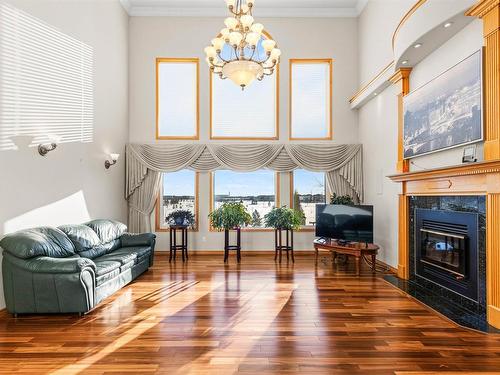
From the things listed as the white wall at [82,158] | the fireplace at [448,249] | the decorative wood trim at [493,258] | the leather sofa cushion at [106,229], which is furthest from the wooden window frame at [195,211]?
the decorative wood trim at [493,258]

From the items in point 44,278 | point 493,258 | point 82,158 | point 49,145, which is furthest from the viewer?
point 82,158

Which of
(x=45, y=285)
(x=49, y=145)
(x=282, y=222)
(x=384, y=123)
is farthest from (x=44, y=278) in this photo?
(x=384, y=123)

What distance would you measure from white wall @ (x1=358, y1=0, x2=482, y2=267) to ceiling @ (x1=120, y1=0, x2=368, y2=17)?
566 millimetres

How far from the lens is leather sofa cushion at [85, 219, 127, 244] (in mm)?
6098

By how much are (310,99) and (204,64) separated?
2.74m

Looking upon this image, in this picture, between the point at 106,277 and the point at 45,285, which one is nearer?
the point at 45,285

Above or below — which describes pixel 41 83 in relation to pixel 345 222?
above

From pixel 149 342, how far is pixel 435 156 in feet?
14.8

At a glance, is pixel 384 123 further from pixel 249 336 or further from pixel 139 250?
pixel 139 250

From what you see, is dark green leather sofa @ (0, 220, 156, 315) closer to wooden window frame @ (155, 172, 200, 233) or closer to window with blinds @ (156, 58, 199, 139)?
wooden window frame @ (155, 172, 200, 233)

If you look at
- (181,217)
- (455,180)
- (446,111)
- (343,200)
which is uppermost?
(446,111)

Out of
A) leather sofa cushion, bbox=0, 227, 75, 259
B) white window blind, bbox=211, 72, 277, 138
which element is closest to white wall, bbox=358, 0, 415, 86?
white window blind, bbox=211, 72, 277, 138

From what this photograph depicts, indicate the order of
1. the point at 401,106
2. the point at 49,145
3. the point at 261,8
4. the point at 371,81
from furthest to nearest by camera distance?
the point at 261,8
the point at 371,81
the point at 401,106
the point at 49,145

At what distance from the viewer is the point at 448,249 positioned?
15.8ft
